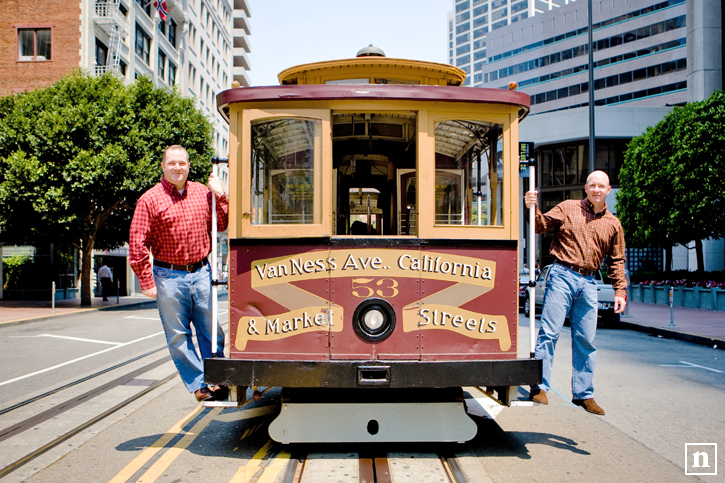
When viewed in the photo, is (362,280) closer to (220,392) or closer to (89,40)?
(220,392)

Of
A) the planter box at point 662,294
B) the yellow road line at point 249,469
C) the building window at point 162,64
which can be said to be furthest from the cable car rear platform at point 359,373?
the building window at point 162,64

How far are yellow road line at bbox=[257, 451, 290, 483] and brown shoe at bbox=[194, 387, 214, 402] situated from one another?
0.69 m

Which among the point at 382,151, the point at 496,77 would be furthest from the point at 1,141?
the point at 496,77

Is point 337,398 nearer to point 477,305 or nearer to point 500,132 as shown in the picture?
point 477,305

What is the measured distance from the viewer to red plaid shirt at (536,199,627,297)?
16.0 ft

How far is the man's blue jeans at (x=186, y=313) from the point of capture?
14.9ft

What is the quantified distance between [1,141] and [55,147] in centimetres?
206

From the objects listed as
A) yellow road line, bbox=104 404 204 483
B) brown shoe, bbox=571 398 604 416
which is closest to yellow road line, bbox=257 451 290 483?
yellow road line, bbox=104 404 204 483

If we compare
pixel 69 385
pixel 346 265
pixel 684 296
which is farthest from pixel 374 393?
pixel 684 296

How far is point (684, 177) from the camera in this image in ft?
69.2

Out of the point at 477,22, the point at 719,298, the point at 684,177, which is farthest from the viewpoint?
the point at 477,22

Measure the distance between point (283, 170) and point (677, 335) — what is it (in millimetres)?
11964

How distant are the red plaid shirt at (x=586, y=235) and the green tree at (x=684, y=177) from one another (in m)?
18.0

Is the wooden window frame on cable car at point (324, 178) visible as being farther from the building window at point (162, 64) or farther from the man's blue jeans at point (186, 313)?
the building window at point (162, 64)
